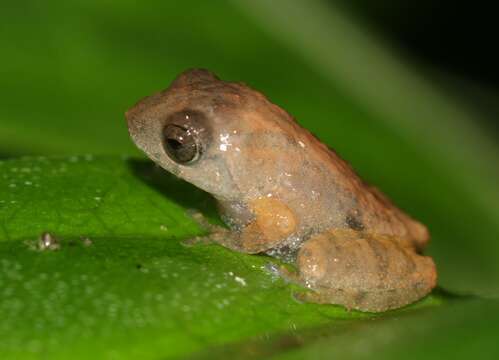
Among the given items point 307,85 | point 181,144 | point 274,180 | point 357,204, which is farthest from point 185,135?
point 307,85

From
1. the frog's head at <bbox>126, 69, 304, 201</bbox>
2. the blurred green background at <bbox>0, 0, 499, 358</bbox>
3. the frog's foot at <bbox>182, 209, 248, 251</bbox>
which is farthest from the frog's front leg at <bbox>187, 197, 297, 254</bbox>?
the blurred green background at <bbox>0, 0, 499, 358</bbox>

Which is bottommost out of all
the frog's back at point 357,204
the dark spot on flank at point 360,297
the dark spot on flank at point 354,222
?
the dark spot on flank at point 360,297

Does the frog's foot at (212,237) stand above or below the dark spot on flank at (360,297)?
below

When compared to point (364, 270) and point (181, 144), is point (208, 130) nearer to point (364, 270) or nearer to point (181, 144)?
point (181, 144)

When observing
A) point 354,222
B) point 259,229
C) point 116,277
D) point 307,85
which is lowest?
point 116,277

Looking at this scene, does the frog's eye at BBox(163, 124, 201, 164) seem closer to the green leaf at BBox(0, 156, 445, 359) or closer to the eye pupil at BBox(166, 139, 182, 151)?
the eye pupil at BBox(166, 139, 182, 151)

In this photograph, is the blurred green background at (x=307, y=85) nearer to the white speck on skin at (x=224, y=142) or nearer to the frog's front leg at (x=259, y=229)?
the white speck on skin at (x=224, y=142)

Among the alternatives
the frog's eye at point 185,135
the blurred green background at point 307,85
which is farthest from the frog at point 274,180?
the blurred green background at point 307,85

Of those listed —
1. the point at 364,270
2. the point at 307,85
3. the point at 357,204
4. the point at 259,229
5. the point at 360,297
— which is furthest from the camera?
the point at 307,85
